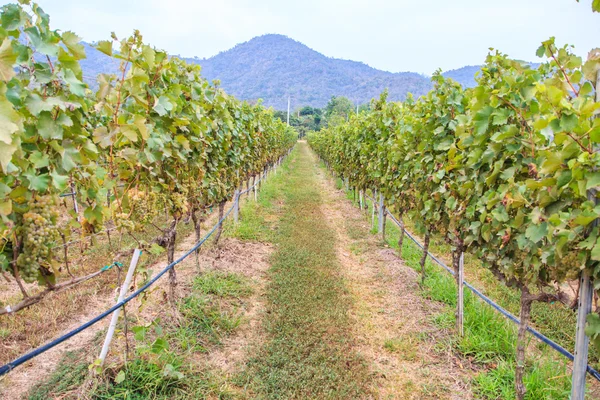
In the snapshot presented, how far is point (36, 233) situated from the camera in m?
1.74

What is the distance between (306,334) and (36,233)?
304 cm

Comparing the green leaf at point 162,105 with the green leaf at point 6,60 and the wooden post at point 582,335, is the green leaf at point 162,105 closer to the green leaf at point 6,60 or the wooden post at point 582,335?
the green leaf at point 6,60

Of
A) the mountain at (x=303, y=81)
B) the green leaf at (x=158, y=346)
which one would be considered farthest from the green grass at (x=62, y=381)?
the mountain at (x=303, y=81)

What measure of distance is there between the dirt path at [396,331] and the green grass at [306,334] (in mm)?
197

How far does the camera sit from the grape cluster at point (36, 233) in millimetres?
1729

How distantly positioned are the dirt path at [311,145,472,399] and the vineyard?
27mm

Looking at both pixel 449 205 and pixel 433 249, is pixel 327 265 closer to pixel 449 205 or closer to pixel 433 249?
pixel 433 249

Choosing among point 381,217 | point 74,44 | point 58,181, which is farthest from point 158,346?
point 381,217

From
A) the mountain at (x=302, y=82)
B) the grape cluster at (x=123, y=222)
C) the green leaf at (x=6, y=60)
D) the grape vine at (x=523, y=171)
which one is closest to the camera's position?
the green leaf at (x=6, y=60)

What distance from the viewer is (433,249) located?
25.2ft

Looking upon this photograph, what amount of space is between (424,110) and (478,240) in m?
2.40

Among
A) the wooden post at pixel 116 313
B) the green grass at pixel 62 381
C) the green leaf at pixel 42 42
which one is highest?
the green leaf at pixel 42 42

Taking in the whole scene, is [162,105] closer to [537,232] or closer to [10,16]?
[10,16]

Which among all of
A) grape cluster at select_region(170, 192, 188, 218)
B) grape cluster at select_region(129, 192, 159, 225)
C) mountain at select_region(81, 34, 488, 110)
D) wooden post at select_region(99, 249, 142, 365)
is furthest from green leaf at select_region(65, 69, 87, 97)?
mountain at select_region(81, 34, 488, 110)
